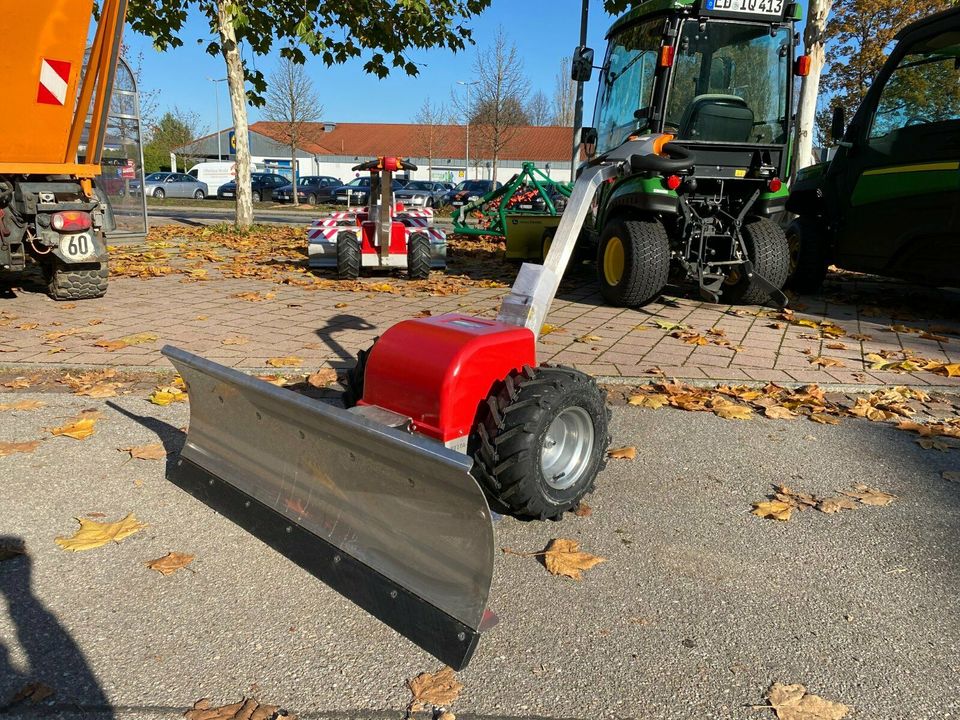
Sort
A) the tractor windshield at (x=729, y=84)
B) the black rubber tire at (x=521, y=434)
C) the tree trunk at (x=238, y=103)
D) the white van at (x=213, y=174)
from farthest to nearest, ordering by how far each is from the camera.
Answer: the white van at (x=213, y=174) → the tree trunk at (x=238, y=103) → the tractor windshield at (x=729, y=84) → the black rubber tire at (x=521, y=434)

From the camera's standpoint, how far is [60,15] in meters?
5.95

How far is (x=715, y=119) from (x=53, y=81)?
6246 mm

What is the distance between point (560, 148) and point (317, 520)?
67.1 metres

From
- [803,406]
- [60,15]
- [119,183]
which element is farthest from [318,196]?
[803,406]

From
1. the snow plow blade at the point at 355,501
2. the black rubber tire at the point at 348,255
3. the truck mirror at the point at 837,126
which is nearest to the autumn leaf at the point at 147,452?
the snow plow blade at the point at 355,501

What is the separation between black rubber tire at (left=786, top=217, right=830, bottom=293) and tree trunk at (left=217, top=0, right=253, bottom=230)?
399 inches

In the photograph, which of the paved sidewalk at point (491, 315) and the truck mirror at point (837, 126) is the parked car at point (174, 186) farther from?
the truck mirror at point (837, 126)

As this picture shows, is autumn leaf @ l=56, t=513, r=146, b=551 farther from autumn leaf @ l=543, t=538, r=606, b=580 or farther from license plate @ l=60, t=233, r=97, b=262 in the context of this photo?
license plate @ l=60, t=233, r=97, b=262

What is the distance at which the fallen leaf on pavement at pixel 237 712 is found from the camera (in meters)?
1.78

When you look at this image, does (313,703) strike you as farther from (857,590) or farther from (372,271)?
(372,271)

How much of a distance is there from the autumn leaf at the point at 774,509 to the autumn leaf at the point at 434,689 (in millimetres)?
1597

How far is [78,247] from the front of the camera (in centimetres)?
643

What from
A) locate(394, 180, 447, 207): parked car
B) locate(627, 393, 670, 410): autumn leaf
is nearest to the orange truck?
locate(627, 393, 670, 410): autumn leaf

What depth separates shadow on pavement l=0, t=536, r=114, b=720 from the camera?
70.0 inches
